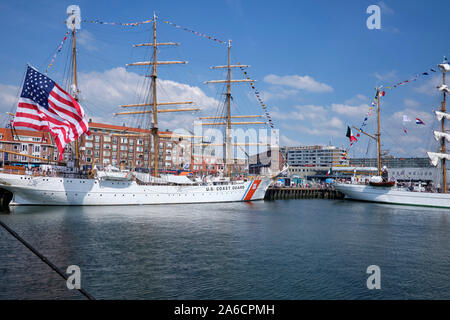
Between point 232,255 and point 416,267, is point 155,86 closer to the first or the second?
point 232,255

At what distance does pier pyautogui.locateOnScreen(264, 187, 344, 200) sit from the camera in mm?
70762

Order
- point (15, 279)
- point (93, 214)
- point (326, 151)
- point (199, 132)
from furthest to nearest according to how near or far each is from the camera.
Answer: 1. point (326, 151)
2. point (199, 132)
3. point (93, 214)
4. point (15, 279)

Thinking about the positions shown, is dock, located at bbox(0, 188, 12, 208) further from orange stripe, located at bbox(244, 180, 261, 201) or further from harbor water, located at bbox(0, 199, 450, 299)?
orange stripe, located at bbox(244, 180, 261, 201)

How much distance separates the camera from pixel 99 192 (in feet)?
141

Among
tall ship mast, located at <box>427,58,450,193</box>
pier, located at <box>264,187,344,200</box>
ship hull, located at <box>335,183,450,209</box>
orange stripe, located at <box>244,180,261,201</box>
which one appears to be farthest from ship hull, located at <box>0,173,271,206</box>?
tall ship mast, located at <box>427,58,450,193</box>

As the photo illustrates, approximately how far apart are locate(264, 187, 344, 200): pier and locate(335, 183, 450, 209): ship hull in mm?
10663

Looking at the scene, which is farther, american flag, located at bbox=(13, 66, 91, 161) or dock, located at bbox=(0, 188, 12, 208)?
dock, located at bbox=(0, 188, 12, 208)

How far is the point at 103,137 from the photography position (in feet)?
312


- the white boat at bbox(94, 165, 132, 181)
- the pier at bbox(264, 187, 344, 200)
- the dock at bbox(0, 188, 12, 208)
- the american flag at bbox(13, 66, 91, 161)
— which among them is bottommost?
the pier at bbox(264, 187, 344, 200)

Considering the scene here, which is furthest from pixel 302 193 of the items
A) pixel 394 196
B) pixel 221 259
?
pixel 221 259

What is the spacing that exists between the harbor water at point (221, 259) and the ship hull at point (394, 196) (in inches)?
918

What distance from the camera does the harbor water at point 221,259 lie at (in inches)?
567
